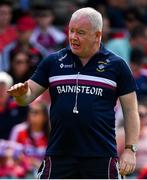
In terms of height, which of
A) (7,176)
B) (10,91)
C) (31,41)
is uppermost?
(31,41)

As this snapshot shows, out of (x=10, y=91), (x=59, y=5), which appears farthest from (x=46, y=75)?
(x=59, y=5)

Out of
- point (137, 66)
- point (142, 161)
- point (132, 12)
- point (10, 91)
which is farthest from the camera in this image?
point (132, 12)

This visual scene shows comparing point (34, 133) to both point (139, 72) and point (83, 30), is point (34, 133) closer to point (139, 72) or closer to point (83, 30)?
point (139, 72)

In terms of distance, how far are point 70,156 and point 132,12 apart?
25.5 ft

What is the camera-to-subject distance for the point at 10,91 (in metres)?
6.03

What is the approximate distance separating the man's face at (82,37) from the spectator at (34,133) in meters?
3.88

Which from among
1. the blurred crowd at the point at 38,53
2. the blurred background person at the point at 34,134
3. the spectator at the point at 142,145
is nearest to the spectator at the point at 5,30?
the blurred crowd at the point at 38,53

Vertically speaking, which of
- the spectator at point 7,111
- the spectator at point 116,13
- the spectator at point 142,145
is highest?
the spectator at point 116,13

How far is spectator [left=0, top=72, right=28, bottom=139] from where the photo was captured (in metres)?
10.1

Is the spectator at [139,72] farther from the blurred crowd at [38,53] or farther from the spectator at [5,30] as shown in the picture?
the spectator at [5,30]

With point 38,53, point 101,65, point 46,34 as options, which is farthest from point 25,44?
point 101,65

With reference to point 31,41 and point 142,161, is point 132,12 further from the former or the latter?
point 142,161

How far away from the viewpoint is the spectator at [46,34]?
1234 cm

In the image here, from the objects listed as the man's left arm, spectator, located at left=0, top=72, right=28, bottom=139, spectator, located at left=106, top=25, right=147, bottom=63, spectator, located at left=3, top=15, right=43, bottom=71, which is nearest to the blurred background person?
spectator, located at left=0, top=72, right=28, bottom=139
